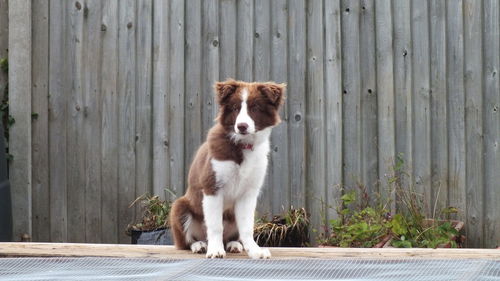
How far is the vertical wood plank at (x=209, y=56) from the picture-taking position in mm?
5602

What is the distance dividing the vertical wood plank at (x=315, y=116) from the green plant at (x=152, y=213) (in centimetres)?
101

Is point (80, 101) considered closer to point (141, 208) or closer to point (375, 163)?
point (141, 208)

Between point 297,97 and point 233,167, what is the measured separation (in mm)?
1817

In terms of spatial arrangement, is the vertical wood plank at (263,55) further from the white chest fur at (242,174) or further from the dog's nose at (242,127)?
the dog's nose at (242,127)

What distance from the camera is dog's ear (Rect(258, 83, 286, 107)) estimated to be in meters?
3.73

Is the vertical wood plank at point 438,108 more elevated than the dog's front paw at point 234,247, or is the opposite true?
the vertical wood plank at point 438,108

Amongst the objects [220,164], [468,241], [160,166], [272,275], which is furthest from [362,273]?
[160,166]

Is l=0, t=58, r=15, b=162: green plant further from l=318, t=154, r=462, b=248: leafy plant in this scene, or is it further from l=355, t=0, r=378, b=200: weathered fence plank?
l=355, t=0, r=378, b=200: weathered fence plank

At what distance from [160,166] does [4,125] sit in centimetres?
125

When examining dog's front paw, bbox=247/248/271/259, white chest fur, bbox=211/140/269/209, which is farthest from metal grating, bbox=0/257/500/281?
white chest fur, bbox=211/140/269/209

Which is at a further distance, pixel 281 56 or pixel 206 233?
pixel 281 56

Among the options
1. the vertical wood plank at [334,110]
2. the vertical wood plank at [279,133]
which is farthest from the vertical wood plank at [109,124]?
the vertical wood plank at [334,110]

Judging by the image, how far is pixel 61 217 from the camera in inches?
228

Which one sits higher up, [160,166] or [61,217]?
[160,166]
